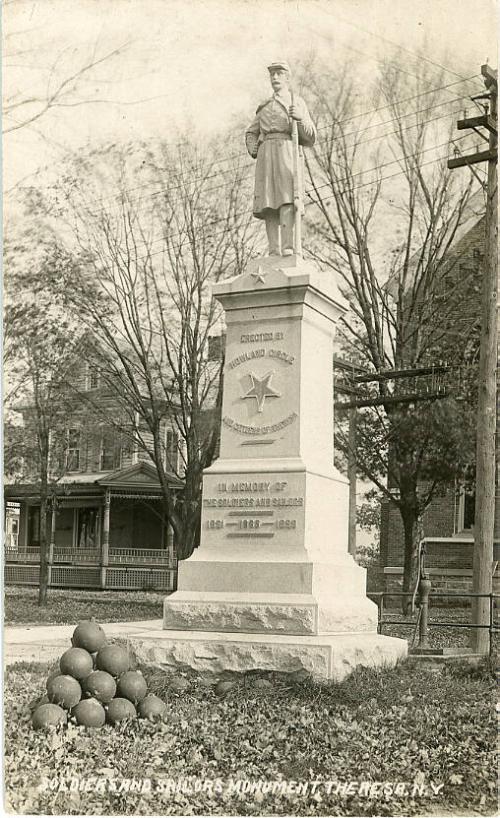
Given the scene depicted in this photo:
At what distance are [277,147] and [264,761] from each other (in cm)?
558

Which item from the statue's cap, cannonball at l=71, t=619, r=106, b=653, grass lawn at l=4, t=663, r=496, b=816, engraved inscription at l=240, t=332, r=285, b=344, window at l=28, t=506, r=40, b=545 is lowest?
grass lawn at l=4, t=663, r=496, b=816

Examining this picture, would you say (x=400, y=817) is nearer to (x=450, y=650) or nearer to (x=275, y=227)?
(x=450, y=650)

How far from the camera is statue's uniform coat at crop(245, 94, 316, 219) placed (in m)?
9.06

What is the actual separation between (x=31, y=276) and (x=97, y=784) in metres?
11.9

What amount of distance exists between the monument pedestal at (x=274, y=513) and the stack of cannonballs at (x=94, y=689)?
1.11m

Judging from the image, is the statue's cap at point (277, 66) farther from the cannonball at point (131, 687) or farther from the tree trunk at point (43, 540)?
the tree trunk at point (43, 540)

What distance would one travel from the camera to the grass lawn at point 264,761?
5852 millimetres

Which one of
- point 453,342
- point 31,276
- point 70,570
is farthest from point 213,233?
point 70,570

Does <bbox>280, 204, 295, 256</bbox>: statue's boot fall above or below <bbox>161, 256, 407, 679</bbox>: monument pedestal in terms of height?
above

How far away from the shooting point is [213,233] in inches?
657

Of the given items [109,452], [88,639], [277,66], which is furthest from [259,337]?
[109,452]

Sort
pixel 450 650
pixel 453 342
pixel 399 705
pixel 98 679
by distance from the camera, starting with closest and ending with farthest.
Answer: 1. pixel 98 679
2. pixel 399 705
3. pixel 450 650
4. pixel 453 342

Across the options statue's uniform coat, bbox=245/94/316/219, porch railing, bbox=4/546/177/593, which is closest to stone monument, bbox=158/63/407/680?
statue's uniform coat, bbox=245/94/316/219

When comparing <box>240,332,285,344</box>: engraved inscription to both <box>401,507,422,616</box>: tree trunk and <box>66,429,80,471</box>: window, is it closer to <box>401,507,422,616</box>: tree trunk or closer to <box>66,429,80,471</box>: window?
<box>401,507,422,616</box>: tree trunk
